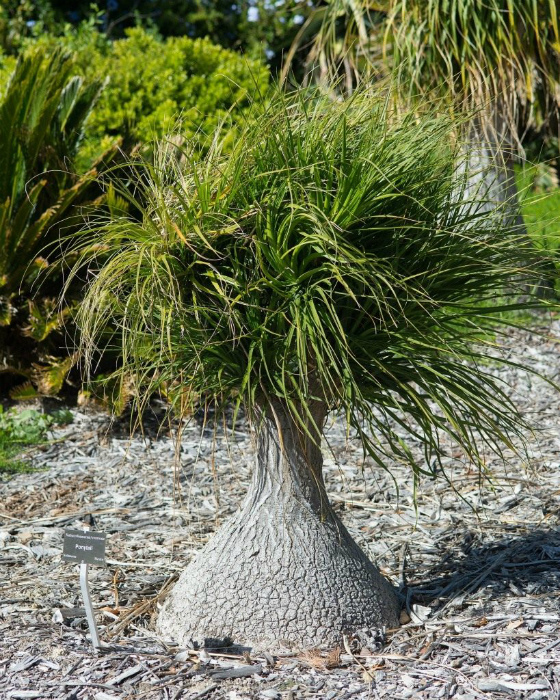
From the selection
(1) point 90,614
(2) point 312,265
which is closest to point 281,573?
(1) point 90,614

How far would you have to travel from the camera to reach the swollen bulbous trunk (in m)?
2.92

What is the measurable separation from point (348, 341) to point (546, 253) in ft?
2.97

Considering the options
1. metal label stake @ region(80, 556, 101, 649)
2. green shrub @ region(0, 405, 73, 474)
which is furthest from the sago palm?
metal label stake @ region(80, 556, 101, 649)

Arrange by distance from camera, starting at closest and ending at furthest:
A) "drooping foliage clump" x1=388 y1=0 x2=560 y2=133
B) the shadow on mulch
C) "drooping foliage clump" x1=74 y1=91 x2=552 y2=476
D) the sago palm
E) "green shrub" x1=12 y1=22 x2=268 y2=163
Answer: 1. "drooping foliage clump" x1=74 y1=91 x2=552 y2=476
2. the shadow on mulch
3. the sago palm
4. "drooping foliage clump" x1=388 y1=0 x2=560 y2=133
5. "green shrub" x1=12 y1=22 x2=268 y2=163

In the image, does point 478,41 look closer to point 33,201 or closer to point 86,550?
point 33,201

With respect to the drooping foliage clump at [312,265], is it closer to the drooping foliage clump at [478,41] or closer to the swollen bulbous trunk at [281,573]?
the swollen bulbous trunk at [281,573]

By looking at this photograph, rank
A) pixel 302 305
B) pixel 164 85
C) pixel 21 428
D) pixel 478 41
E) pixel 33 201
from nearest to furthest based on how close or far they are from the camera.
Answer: pixel 302 305, pixel 33 201, pixel 21 428, pixel 478 41, pixel 164 85

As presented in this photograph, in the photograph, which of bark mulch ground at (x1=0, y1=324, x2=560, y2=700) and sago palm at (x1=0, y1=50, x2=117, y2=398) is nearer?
bark mulch ground at (x1=0, y1=324, x2=560, y2=700)

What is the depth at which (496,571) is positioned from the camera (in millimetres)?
3371

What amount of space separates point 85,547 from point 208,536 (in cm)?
105

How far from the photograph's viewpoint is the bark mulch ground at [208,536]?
270cm

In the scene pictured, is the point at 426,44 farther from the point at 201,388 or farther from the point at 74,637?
the point at 74,637

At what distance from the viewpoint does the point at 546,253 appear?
3158 mm

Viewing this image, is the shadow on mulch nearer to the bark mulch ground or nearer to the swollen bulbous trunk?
the bark mulch ground
